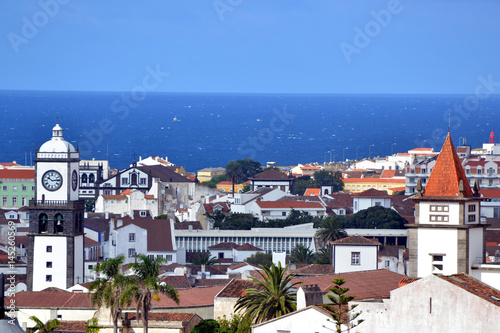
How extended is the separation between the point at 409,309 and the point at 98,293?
14685 millimetres

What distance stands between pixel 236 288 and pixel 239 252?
141 feet

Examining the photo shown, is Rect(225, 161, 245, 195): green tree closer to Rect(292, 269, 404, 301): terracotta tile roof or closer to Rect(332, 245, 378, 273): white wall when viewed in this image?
Rect(332, 245, 378, 273): white wall

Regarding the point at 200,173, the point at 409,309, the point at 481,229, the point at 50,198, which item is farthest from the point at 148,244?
the point at 200,173

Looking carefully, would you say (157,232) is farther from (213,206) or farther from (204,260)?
(213,206)

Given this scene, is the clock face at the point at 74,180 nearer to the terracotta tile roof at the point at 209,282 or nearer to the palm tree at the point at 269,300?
the terracotta tile roof at the point at 209,282

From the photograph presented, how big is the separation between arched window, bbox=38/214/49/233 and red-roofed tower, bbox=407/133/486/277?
26.4m

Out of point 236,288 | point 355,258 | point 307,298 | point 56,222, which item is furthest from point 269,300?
point 56,222

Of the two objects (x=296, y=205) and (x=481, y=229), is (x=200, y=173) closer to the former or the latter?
(x=296, y=205)

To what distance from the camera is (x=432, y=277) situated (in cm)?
3209

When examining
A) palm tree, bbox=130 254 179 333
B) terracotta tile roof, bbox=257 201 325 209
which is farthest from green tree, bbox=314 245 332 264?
palm tree, bbox=130 254 179 333

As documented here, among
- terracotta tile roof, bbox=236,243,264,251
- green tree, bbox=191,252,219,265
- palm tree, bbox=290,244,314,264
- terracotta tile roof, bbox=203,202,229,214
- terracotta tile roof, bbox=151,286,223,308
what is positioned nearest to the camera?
terracotta tile roof, bbox=151,286,223,308

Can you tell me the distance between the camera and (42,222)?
65000 millimetres

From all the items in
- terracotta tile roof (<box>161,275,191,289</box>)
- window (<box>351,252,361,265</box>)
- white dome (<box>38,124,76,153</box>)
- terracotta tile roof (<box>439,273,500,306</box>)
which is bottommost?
terracotta tile roof (<box>161,275,191,289</box>)

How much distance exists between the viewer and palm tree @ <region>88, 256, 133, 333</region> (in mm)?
42844
